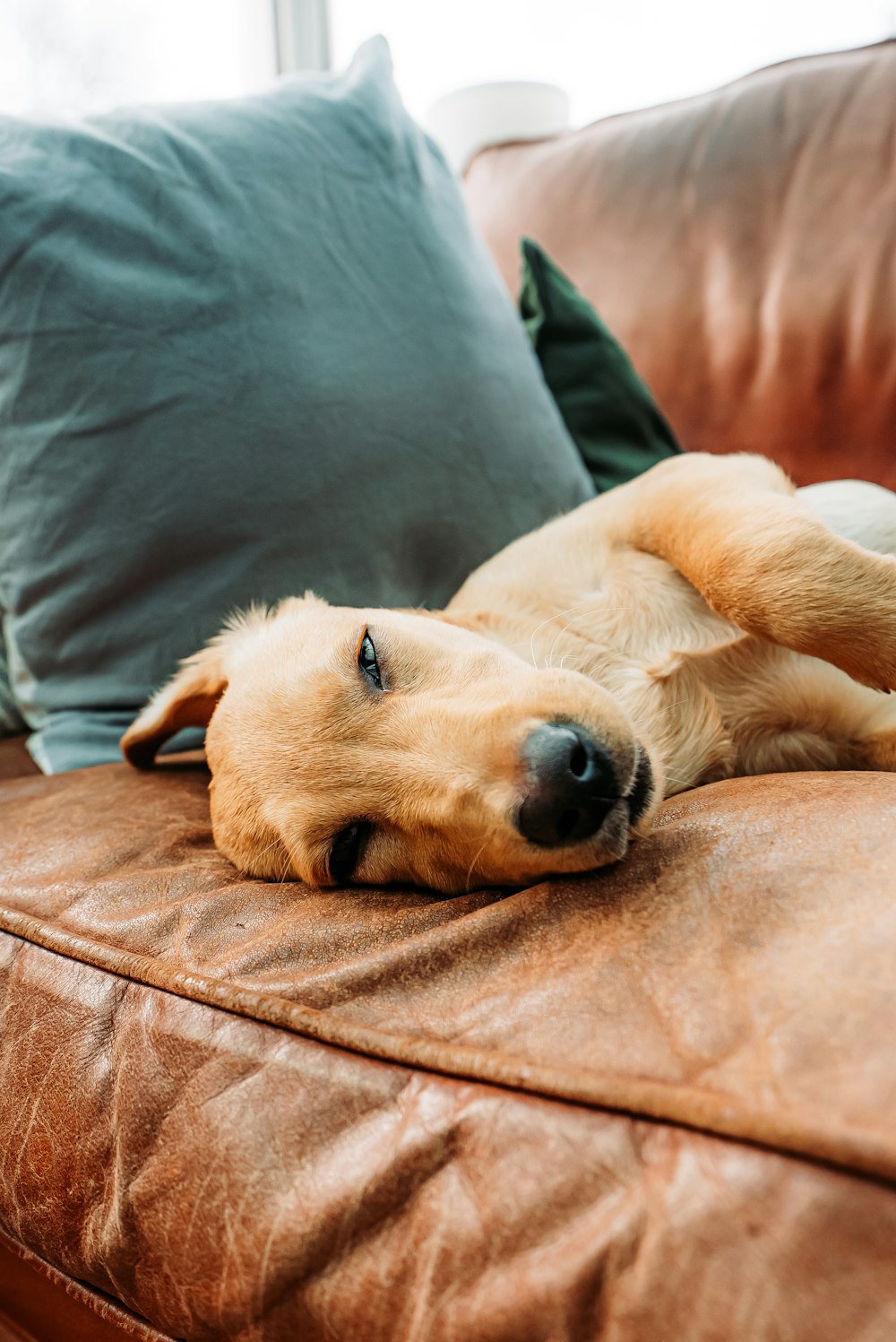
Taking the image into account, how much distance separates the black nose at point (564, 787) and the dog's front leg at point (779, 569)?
41 centimetres

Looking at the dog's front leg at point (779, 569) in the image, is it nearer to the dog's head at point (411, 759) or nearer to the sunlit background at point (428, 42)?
the dog's head at point (411, 759)

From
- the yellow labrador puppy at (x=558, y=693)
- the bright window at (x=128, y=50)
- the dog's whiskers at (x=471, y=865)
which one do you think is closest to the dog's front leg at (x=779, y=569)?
the yellow labrador puppy at (x=558, y=693)

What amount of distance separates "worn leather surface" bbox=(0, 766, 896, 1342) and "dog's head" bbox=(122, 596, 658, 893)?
7 centimetres

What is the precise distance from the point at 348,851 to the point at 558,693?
14.1 inches

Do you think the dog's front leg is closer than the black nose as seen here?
No

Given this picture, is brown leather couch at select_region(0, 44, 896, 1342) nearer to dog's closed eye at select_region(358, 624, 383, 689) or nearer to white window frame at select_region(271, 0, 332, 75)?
dog's closed eye at select_region(358, 624, 383, 689)

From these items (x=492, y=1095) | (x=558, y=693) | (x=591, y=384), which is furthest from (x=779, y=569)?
(x=591, y=384)

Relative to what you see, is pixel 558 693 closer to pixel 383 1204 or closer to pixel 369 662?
pixel 369 662

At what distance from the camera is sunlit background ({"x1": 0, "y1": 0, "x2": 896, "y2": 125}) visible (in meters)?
3.47

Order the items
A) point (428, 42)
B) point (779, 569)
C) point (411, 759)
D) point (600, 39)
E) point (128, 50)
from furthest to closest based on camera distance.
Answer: point (428, 42) → point (600, 39) → point (128, 50) → point (779, 569) → point (411, 759)

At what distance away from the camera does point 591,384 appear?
2246 millimetres

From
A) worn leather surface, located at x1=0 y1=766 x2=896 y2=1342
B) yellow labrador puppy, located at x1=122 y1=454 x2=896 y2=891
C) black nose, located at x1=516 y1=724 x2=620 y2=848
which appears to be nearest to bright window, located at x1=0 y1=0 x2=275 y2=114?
yellow labrador puppy, located at x1=122 y1=454 x2=896 y2=891

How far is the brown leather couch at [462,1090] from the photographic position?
1.83ft

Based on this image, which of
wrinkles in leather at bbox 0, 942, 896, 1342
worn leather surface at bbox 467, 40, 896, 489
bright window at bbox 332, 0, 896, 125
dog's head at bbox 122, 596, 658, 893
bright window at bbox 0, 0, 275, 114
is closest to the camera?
wrinkles in leather at bbox 0, 942, 896, 1342
